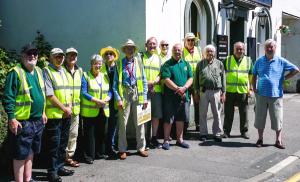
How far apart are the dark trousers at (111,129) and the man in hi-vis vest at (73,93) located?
788mm

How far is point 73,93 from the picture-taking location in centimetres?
637

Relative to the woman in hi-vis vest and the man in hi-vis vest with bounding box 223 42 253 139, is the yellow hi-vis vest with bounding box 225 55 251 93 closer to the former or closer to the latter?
the man in hi-vis vest with bounding box 223 42 253 139

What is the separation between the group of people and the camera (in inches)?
210

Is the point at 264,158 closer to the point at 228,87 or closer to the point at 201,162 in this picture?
the point at 201,162

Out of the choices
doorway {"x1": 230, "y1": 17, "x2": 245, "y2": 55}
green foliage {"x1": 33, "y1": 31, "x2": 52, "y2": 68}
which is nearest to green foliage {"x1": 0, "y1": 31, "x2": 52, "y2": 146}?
green foliage {"x1": 33, "y1": 31, "x2": 52, "y2": 68}

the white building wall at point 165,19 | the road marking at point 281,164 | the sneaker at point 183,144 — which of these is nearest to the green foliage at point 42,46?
the white building wall at point 165,19

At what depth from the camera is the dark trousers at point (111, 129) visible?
287 inches

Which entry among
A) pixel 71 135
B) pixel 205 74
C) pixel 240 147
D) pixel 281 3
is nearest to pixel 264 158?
pixel 240 147

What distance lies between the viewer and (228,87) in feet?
29.0

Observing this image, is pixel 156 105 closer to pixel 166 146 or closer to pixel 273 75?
pixel 166 146

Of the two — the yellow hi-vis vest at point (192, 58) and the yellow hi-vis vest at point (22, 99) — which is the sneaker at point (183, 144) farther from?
the yellow hi-vis vest at point (22, 99)

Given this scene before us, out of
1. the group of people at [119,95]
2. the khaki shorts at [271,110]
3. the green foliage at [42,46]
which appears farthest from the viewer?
the green foliage at [42,46]

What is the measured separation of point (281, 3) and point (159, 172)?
470 inches

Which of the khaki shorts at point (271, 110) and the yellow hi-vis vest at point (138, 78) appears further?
the khaki shorts at point (271, 110)
